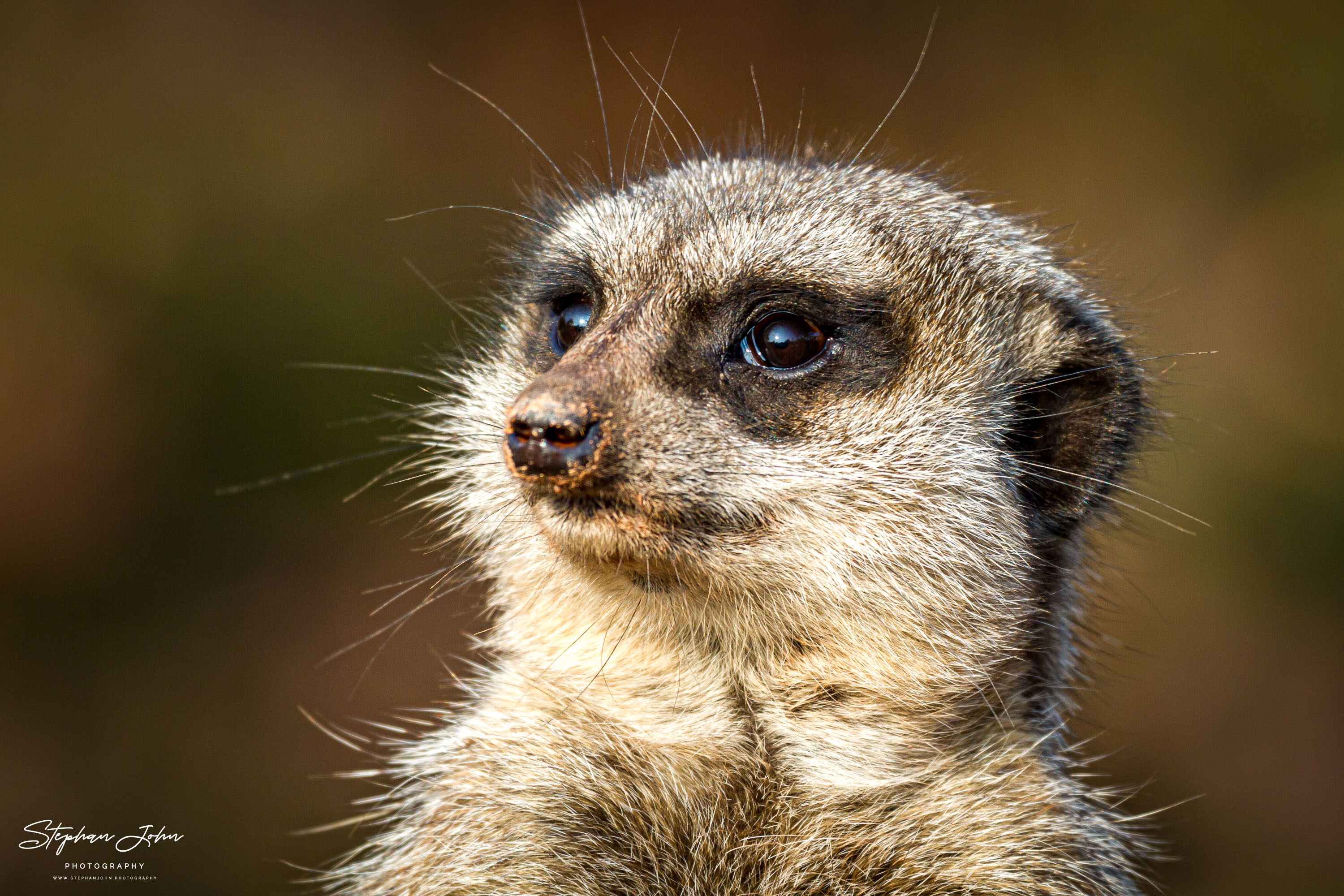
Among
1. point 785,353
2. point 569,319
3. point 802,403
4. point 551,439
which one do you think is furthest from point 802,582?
point 569,319

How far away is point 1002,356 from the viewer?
115 inches

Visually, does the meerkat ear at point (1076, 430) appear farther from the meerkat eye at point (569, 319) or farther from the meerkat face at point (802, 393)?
the meerkat eye at point (569, 319)

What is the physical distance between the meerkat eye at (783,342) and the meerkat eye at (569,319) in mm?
609

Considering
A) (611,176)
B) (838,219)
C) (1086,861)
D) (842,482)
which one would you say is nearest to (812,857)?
(1086,861)

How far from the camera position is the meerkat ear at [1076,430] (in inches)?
114

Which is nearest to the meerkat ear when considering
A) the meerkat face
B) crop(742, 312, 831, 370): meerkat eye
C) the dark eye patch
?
the meerkat face

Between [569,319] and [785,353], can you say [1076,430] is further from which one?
[569,319]

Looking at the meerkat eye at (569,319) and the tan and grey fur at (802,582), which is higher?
the meerkat eye at (569,319)

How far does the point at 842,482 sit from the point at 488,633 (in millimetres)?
1285

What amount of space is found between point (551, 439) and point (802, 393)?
26.7 inches

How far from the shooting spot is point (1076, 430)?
2943 mm

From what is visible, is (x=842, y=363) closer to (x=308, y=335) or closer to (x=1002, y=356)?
(x=1002, y=356)

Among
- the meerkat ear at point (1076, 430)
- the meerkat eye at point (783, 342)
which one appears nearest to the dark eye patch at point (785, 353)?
the meerkat eye at point (783, 342)

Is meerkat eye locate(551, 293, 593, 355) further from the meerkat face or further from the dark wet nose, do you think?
the dark wet nose
